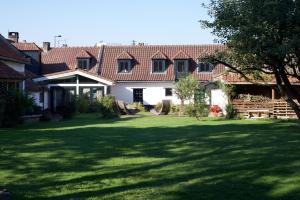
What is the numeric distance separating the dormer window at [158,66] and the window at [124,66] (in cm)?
245

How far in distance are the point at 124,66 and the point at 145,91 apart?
3.70 m

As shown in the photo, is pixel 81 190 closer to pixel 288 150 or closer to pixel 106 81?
pixel 288 150

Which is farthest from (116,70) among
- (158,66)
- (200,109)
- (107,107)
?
(200,109)

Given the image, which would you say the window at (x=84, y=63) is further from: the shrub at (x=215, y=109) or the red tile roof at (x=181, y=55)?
the shrub at (x=215, y=109)

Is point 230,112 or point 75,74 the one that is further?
point 75,74

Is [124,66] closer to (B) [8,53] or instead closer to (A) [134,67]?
(A) [134,67]

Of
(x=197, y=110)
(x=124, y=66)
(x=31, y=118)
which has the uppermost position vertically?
(x=124, y=66)

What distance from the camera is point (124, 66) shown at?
5219 cm

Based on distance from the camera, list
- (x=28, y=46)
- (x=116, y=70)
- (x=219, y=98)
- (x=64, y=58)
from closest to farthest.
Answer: (x=219, y=98) < (x=28, y=46) < (x=116, y=70) < (x=64, y=58)

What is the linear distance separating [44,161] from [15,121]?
12993 mm

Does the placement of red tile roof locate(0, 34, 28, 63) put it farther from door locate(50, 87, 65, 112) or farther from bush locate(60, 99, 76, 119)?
door locate(50, 87, 65, 112)

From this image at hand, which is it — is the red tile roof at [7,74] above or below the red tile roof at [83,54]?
below

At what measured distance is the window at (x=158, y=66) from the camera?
5166cm

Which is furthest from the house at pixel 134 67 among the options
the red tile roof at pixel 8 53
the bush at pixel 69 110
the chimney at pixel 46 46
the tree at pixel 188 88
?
the red tile roof at pixel 8 53
